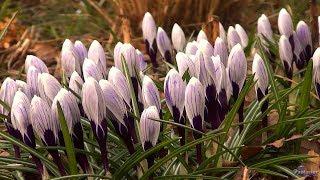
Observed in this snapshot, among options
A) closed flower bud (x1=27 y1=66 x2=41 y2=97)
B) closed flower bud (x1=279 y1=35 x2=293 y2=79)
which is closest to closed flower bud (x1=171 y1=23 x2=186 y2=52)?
closed flower bud (x1=279 y1=35 x2=293 y2=79)

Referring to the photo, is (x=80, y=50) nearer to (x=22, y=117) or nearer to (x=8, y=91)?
(x=8, y=91)

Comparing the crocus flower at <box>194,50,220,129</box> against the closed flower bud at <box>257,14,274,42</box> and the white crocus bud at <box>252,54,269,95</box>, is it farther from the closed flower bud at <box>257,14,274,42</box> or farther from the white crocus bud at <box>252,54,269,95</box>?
the closed flower bud at <box>257,14,274,42</box>

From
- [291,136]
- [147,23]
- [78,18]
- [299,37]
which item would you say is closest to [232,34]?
[299,37]

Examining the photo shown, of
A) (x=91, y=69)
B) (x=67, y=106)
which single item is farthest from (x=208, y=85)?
(x=67, y=106)

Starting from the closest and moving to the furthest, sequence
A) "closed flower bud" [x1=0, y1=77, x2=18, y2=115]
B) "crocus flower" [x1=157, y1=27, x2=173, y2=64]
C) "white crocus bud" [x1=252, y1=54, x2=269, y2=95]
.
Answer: "closed flower bud" [x1=0, y1=77, x2=18, y2=115] → "white crocus bud" [x1=252, y1=54, x2=269, y2=95] → "crocus flower" [x1=157, y1=27, x2=173, y2=64]

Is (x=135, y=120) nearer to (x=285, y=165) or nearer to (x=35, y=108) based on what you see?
(x=35, y=108)

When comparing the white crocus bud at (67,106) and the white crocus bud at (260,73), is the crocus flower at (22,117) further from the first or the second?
the white crocus bud at (260,73)

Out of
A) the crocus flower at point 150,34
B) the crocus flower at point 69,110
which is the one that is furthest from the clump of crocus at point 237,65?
the crocus flower at point 150,34
